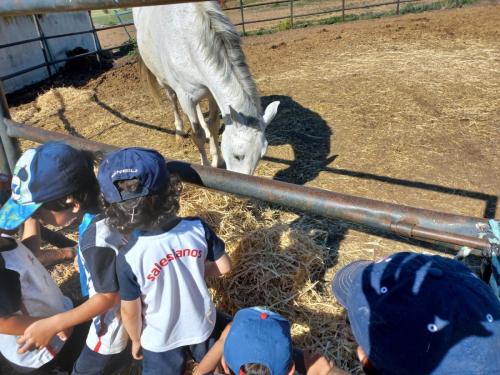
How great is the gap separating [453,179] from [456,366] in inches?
134

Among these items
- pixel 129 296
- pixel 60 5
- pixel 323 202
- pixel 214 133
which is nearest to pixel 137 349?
pixel 129 296

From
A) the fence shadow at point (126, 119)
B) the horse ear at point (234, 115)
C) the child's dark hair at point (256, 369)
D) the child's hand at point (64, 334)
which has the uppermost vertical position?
the horse ear at point (234, 115)

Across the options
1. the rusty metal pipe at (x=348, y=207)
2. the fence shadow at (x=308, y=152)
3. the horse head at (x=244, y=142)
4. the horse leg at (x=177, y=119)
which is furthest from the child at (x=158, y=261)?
the horse leg at (x=177, y=119)

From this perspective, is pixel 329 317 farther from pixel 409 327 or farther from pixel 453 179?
pixel 453 179

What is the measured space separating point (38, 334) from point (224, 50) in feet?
9.66

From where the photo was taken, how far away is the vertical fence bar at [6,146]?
2127 mm

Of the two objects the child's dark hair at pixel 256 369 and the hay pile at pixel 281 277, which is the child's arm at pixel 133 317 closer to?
the child's dark hair at pixel 256 369

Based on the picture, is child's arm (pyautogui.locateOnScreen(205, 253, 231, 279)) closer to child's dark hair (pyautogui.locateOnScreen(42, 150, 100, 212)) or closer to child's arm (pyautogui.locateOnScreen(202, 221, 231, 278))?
child's arm (pyautogui.locateOnScreen(202, 221, 231, 278))

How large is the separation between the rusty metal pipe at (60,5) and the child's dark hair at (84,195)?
0.57m

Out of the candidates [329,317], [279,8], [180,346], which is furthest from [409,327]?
[279,8]

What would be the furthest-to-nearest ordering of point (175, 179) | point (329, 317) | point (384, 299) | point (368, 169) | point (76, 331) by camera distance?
1. point (368, 169)
2. point (329, 317)
3. point (76, 331)
4. point (175, 179)
5. point (384, 299)

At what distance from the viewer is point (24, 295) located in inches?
61.8

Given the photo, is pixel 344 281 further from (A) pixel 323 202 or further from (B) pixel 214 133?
(B) pixel 214 133

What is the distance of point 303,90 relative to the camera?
22.6 ft
